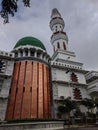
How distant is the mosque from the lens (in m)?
23.7

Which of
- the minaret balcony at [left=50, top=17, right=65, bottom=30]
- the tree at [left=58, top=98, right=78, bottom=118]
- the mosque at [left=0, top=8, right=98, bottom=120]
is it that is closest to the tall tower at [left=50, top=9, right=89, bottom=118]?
the mosque at [left=0, top=8, right=98, bottom=120]

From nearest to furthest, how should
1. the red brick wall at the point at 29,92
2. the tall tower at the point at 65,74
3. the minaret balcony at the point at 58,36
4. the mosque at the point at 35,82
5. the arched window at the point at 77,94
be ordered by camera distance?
the red brick wall at the point at 29,92, the mosque at the point at 35,82, the tall tower at the point at 65,74, the arched window at the point at 77,94, the minaret balcony at the point at 58,36

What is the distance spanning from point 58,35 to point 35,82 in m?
18.7

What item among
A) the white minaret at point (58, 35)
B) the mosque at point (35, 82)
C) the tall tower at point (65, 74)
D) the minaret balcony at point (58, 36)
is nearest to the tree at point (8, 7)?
the mosque at point (35, 82)

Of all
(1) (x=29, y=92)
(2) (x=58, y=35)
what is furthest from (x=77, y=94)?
(2) (x=58, y=35)

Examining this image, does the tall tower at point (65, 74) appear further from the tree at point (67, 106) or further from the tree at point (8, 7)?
the tree at point (8, 7)

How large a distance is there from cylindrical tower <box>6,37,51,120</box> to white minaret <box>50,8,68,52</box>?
835 cm

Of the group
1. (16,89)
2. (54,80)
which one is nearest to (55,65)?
(54,80)

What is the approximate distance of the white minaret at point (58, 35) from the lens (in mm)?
39678

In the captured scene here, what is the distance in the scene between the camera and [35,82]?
26.4 metres

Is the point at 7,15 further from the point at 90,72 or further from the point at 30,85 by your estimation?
the point at 90,72

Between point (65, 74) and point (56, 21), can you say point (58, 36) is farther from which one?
point (65, 74)

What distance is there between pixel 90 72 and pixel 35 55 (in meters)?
15.7

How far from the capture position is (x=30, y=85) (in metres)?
25.8
